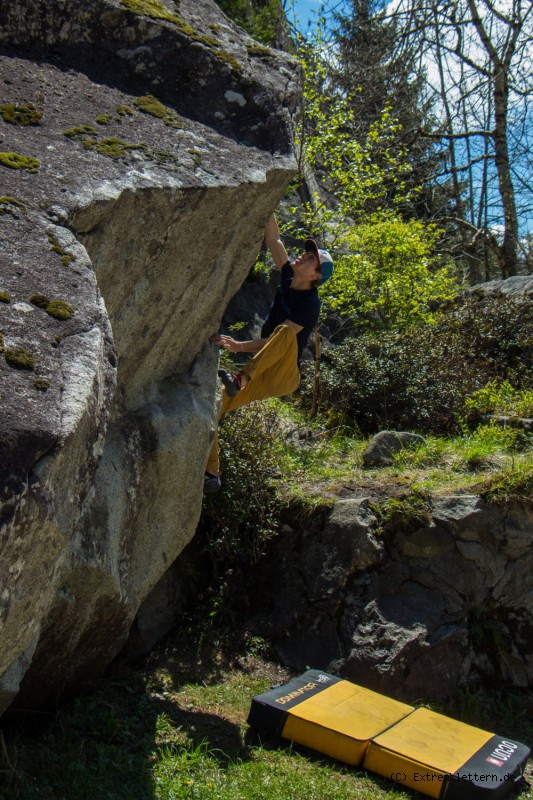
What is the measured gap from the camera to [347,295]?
34.1 feet

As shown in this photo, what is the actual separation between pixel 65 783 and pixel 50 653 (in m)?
0.70

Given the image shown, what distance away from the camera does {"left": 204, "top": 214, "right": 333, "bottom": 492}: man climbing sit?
17.7ft

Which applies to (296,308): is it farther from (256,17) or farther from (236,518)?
(256,17)

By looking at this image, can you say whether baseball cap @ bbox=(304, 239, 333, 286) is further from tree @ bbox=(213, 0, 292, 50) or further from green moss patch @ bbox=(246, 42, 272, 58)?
tree @ bbox=(213, 0, 292, 50)

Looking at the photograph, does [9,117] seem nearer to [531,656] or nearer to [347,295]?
[531,656]

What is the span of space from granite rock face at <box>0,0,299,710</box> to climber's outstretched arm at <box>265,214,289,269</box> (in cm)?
20

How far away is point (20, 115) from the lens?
3.89 metres

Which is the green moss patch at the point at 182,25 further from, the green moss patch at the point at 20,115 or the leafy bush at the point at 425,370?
the leafy bush at the point at 425,370

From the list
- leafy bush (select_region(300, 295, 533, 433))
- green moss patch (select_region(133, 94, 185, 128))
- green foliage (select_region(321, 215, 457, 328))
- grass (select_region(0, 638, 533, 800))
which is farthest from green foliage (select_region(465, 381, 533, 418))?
green moss patch (select_region(133, 94, 185, 128))

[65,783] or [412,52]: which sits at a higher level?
[412,52]

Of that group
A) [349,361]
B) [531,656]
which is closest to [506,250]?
[349,361]

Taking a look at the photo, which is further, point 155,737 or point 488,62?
point 488,62

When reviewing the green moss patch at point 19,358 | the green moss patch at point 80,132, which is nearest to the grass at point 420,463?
the green moss patch at point 80,132

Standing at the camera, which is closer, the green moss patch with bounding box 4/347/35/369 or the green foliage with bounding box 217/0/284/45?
the green moss patch with bounding box 4/347/35/369
